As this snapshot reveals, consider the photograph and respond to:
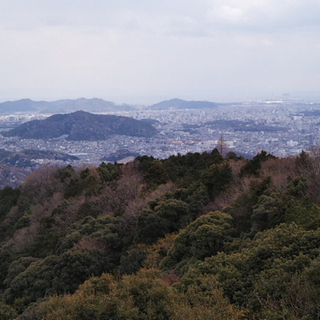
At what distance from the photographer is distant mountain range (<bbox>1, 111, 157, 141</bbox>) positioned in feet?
248

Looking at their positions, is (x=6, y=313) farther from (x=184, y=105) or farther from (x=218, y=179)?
(x=184, y=105)

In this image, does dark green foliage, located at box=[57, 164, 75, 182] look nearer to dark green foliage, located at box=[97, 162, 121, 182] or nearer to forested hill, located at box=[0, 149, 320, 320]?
forested hill, located at box=[0, 149, 320, 320]

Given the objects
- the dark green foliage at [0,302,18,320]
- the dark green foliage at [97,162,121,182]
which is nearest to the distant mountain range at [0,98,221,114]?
the dark green foliage at [97,162,121,182]

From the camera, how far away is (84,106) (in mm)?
140125

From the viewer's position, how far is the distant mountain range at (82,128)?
75625mm

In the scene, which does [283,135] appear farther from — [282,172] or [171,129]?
[282,172]

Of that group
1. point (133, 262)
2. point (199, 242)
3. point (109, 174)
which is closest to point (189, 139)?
point (109, 174)

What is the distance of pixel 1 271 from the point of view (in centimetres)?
1316

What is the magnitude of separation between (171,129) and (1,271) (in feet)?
208

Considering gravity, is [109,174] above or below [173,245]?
above

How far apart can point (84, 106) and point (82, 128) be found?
214 ft

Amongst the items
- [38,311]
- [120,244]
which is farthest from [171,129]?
[38,311]

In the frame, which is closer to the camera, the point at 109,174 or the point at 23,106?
the point at 109,174

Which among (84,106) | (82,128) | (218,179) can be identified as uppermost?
(84,106)
